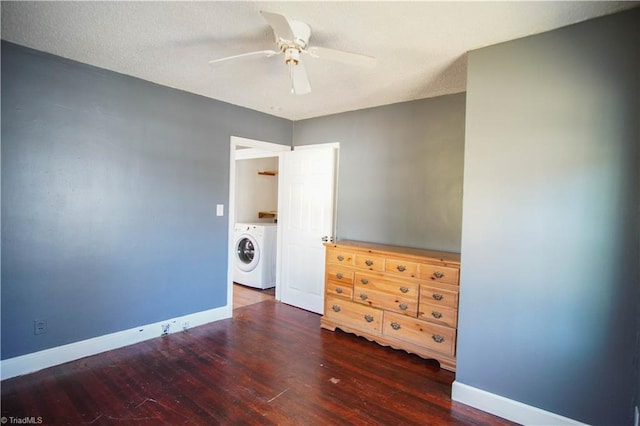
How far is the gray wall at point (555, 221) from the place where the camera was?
180 cm

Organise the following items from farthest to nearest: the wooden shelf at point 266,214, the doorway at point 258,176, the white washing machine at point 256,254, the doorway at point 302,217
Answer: the wooden shelf at point 266,214, the white washing machine at point 256,254, the doorway at point 258,176, the doorway at point 302,217

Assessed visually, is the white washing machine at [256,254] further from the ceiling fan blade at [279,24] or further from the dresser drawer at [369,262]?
the ceiling fan blade at [279,24]

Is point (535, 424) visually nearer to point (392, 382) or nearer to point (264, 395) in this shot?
point (392, 382)

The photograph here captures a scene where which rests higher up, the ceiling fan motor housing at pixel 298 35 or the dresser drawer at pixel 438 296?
the ceiling fan motor housing at pixel 298 35

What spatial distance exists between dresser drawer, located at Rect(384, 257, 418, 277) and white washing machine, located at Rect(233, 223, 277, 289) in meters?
2.30

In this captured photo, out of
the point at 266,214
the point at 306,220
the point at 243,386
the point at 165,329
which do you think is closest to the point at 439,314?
the point at 243,386

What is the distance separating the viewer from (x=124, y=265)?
297 cm

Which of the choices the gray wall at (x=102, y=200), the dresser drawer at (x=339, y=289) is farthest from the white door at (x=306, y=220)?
the gray wall at (x=102, y=200)

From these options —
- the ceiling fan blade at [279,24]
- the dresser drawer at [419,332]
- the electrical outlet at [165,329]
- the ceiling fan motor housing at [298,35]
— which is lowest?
the electrical outlet at [165,329]

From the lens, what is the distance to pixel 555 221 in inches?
77.4

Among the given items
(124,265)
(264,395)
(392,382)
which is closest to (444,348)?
(392,382)

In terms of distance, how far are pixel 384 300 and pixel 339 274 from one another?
55 centimetres

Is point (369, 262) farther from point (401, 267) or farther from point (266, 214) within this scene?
point (266, 214)

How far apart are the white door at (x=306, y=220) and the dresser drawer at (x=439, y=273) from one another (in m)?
1.40
